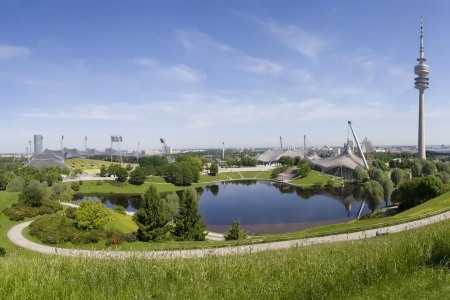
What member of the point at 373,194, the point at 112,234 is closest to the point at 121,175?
the point at 112,234

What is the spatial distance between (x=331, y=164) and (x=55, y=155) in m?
68.2

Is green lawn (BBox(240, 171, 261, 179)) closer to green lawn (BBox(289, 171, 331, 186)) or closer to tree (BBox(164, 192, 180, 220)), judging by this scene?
green lawn (BBox(289, 171, 331, 186))

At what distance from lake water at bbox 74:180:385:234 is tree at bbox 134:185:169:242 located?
8.78 meters

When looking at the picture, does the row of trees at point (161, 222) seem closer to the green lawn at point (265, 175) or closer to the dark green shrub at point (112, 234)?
the dark green shrub at point (112, 234)

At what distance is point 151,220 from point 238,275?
531 inches

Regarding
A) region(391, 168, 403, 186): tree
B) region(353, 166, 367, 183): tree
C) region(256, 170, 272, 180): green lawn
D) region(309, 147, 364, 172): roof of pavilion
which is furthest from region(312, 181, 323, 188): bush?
region(256, 170, 272, 180): green lawn

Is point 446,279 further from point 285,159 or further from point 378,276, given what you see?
point 285,159


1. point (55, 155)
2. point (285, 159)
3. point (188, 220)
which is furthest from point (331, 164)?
point (55, 155)

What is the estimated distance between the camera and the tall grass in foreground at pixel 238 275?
3.67 metres

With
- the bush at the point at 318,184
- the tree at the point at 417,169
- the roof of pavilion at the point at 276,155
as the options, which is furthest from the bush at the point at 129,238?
the roof of pavilion at the point at 276,155

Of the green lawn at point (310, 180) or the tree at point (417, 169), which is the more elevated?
the tree at point (417, 169)

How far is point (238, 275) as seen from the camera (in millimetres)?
4422

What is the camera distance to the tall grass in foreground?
367 cm

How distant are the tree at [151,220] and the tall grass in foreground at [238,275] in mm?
12059
